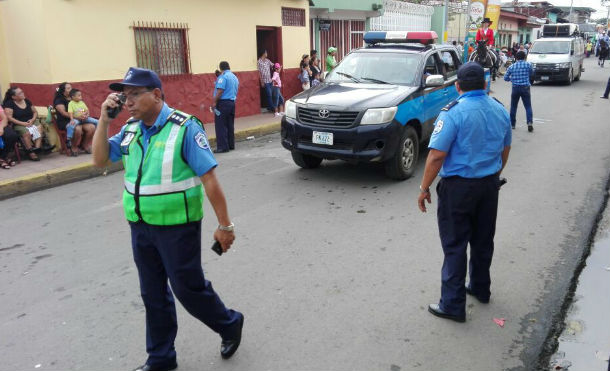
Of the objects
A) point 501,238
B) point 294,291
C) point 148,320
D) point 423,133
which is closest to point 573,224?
point 501,238

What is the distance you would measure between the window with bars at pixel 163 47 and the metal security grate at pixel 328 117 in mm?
5139

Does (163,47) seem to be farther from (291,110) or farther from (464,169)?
(464,169)

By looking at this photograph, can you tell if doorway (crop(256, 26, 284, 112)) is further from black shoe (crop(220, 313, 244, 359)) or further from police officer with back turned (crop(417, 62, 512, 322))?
black shoe (crop(220, 313, 244, 359))

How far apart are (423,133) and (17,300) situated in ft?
18.8

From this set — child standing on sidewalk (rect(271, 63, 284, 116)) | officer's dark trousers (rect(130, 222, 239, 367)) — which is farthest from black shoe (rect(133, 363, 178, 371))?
child standing on sidewalk (rect(271, 63, 284, 116))

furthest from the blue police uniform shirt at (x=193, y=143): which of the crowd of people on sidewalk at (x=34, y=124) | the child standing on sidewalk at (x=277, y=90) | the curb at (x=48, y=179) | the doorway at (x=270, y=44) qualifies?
the doorway at (x=270, y=44)

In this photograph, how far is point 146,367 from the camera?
310 cm

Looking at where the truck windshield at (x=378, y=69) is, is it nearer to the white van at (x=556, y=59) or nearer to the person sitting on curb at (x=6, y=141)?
the person sitting on curb at (x=6, y=141)

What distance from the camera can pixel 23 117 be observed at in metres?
8.76

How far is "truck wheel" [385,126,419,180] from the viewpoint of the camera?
→ 714 centimetres

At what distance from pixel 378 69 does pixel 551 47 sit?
674 inches

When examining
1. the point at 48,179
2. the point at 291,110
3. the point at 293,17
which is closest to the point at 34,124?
the point at 48,179

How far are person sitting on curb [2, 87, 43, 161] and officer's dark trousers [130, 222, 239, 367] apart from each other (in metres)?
6.89

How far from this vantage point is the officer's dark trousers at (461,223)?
3.54m
